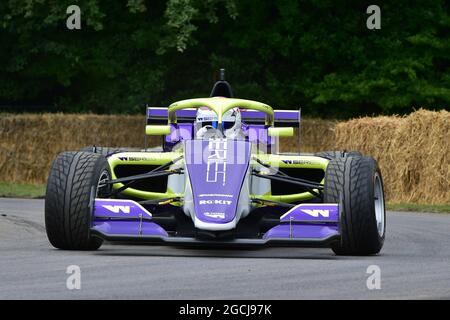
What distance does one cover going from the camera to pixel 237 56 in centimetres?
4384

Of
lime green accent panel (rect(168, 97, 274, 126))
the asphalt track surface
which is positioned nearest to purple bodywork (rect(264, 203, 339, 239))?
the asphalt track surface

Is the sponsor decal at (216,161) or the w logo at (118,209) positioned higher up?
the sponsor decal at (216,161)

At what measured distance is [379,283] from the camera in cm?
1273

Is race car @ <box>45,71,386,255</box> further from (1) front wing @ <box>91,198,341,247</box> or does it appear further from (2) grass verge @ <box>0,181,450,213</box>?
(2) grass verge @ <box>0,181,450,213</box>

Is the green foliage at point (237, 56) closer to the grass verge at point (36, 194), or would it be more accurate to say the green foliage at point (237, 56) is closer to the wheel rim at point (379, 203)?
the grass verge at point (36, 194)

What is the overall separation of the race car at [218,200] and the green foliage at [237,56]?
23.7 m

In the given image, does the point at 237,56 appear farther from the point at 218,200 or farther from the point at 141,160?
the point at 218,200

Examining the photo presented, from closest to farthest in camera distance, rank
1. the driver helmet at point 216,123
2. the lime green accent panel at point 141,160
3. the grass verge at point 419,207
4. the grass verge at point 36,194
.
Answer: the lime green accent panel at point 141,160 → the driver helmet at point 216,123 → the grass verge at point 419,207 → the grass verge at point 36,194

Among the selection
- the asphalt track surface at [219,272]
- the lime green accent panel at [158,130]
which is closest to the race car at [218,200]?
the asphalt track surface at [219,272]

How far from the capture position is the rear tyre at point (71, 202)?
608 inches

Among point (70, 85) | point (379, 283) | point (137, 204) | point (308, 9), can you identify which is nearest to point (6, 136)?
point (70, 85)

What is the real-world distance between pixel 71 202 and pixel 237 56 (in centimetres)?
2873
